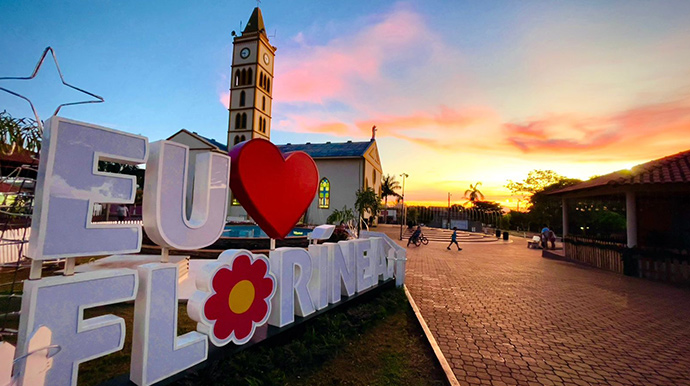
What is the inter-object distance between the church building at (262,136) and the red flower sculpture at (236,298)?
2497cm

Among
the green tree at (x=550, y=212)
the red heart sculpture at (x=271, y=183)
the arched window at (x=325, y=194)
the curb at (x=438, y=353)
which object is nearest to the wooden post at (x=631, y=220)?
the curb at (x=438, y=353)

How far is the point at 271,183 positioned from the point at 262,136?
32.0 metres

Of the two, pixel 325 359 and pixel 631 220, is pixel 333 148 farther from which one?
pixel 325 359

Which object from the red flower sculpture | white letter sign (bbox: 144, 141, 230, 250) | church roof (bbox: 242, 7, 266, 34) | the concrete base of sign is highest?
church roof (bbox: 242, 7, 266, 34)

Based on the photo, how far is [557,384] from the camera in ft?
13.0

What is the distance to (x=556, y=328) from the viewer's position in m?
5.93

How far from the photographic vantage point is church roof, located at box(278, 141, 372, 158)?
30.8 m

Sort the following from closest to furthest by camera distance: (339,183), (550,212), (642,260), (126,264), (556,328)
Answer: (556,328) < (126,264) < (642,260) < (339,183) < (550,212)

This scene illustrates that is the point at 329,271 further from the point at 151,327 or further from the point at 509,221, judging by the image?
the point at 509,221

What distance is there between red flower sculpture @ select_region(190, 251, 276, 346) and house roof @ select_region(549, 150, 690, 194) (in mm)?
14466

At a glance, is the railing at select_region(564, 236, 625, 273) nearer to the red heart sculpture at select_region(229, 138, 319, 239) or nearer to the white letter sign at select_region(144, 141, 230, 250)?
the red heart sculpture at select_region(229, 138, 319, 239)

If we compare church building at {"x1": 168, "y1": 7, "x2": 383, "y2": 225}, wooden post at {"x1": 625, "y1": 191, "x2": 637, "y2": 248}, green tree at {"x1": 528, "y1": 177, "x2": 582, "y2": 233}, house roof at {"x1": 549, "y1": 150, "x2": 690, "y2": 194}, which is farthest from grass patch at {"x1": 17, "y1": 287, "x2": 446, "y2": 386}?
green tree at {"x1": 528, "y1": 177, "x2": 582, "y2": 233}

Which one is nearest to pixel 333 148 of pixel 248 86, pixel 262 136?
pixel 262 136

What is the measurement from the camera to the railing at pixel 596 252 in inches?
492
